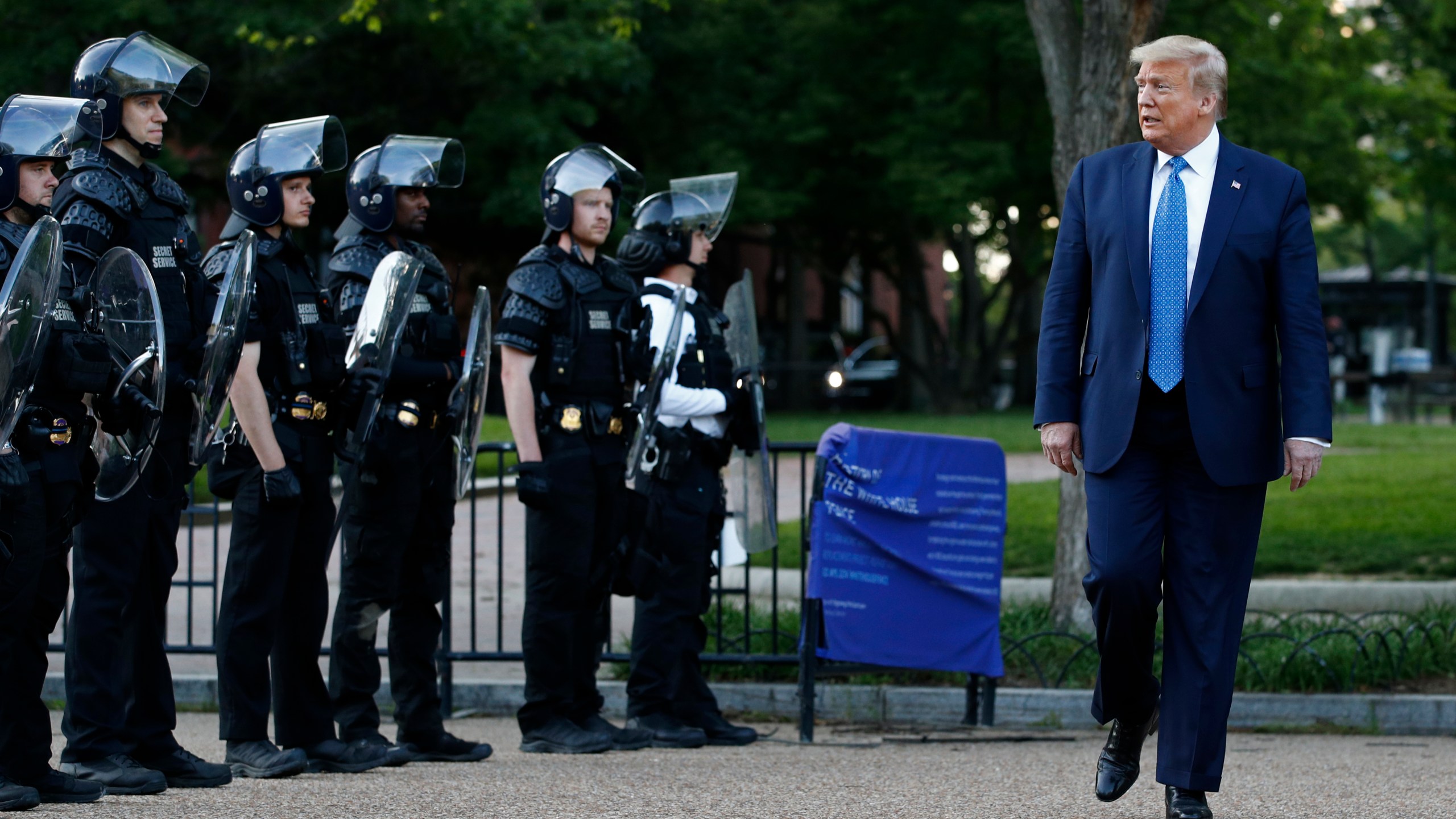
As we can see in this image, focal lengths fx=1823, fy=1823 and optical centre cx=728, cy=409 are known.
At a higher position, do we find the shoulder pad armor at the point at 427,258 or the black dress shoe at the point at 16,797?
the shoulder pad armor at the point at 427,258

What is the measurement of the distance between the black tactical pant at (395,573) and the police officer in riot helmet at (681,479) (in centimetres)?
81

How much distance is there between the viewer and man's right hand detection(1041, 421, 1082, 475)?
481 centimetres

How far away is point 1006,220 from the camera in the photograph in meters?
31.3

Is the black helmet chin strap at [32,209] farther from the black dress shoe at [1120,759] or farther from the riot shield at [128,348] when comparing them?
the black dress shoe at [1120,759]

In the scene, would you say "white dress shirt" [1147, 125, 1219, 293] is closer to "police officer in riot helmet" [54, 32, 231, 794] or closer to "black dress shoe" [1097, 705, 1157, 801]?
"black dress shoe" [1097, 705, 1157, 801]

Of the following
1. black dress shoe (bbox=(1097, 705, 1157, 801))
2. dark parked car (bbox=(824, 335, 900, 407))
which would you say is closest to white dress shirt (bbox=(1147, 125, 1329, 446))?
black dress shoe (bbox=(1097, 705, 1157, 801))

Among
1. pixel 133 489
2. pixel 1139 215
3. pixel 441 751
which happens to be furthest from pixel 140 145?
pixel 1139 215

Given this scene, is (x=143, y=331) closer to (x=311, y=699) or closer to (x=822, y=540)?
(x=311, y=699)

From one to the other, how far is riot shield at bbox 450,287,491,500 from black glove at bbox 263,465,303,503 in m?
0.78

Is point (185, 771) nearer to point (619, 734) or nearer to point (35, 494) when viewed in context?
point (35, 494)

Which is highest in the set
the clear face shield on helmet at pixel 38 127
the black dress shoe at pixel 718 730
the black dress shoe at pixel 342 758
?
the clear face shield on helmet at pixel 38 127

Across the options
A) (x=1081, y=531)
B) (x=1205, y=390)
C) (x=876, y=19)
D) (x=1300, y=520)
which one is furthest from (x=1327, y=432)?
(x=876, y=19)

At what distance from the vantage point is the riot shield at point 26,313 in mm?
4398

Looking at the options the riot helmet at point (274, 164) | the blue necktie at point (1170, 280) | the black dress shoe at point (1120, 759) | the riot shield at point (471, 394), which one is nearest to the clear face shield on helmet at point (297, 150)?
the riot helmet at point (274, 164)
